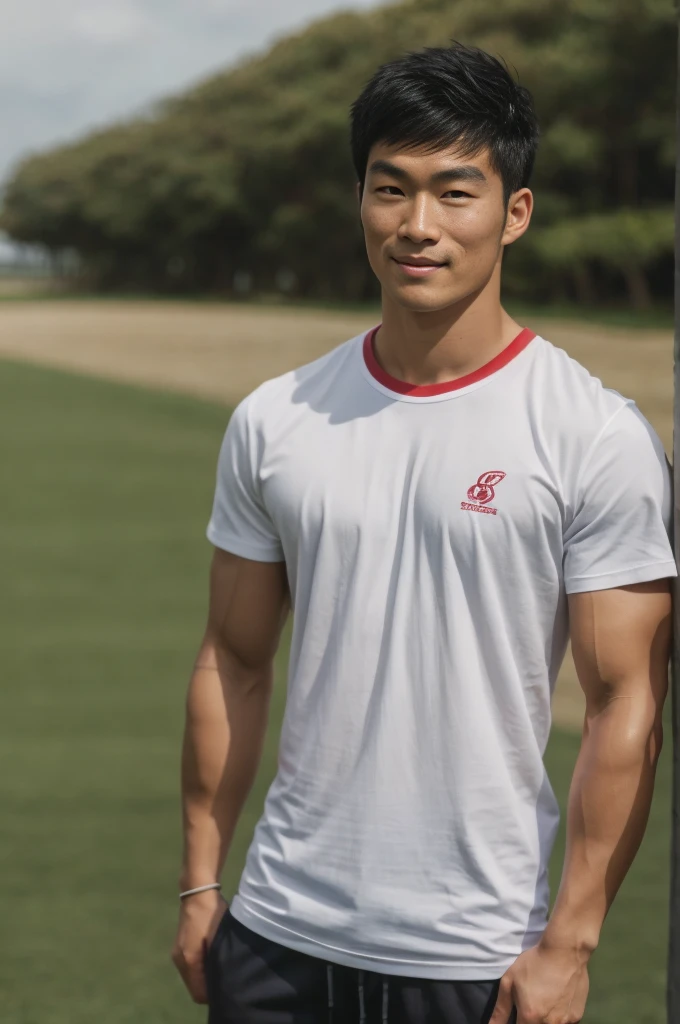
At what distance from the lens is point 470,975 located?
1.76 meters

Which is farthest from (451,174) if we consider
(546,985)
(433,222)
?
(546,985)

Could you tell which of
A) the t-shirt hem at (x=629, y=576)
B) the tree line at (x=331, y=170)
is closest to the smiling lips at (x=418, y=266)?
the t-shirt hem at (x=629, y=576)

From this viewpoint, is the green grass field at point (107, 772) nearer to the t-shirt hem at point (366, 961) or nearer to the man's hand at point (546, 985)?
the t-shirt hem at point (366, 961)

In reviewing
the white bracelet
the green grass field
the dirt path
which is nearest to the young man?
the white bracelet

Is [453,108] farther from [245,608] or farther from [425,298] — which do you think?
[245,608]

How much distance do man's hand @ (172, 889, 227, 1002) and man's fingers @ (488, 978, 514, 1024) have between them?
459 mm

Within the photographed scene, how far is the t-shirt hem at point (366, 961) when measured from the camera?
176cm

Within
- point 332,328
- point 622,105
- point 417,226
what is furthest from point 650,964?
point 622,105

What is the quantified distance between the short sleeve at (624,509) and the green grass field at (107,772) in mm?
2529

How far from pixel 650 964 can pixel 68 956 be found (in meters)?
1.71

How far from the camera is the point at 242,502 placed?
198cm

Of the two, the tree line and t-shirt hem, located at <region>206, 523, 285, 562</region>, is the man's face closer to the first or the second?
t-shirt hem, located at <region>206, 523, 285, 562</region>

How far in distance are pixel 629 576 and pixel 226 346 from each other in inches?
1146

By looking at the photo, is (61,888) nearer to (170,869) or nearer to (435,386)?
(170,869)
